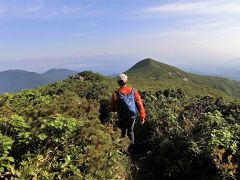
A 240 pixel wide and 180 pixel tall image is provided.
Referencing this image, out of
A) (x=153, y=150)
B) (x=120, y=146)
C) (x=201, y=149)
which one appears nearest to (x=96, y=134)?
(x=120, y=146)

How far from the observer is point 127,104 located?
43.9ft

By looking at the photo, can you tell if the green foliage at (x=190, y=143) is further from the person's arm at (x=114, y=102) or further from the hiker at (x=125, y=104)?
the person's arm at (x=114, y=102)

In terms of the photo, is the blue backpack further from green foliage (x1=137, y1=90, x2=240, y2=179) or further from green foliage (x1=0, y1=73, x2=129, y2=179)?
green foliage (x1=0, y1=73, x2=129, y2=179)

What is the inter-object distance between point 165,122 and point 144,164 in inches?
63.7

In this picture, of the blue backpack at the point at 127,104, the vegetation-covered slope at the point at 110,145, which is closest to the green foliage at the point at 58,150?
the vegetation-covered slope at the point at 110,145

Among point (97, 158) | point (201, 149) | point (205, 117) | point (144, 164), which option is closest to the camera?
point (97, 158)

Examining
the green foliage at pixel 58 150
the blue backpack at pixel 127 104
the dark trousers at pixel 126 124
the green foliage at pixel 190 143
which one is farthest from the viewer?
the dark trousers at pixel 126 124

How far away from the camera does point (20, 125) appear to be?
9391mm

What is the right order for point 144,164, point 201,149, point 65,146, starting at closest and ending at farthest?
1. point 65,146
2. point 201,149
3. point 144,164

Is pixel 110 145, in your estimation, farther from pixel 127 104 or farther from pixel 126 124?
pixel 126 124

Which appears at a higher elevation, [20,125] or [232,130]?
[20,125]

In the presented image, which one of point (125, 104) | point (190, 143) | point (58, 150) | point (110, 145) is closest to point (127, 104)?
point (125, 104)

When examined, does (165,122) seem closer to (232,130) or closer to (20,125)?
(232,130)

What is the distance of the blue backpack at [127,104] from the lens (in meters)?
13.4
